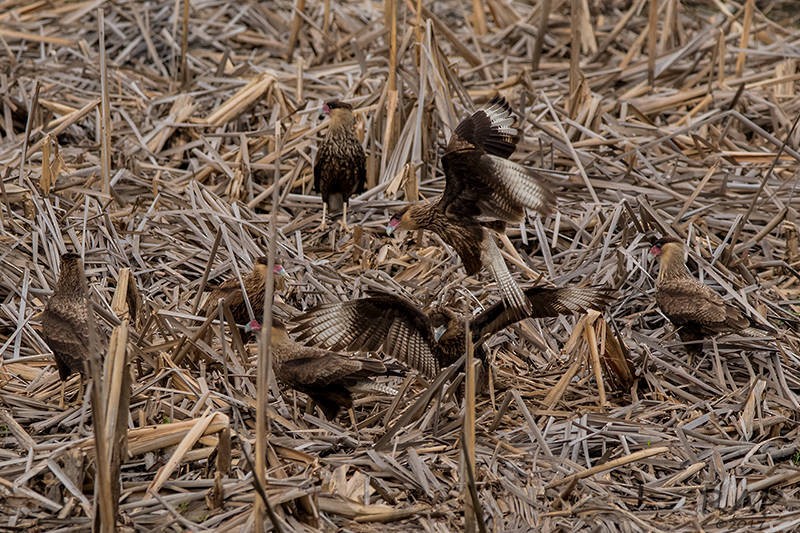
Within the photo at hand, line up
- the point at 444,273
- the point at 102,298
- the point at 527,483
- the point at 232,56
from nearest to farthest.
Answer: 1. the point at 527,483
2. the point at 102,298
3. the point at 444,273
4. the point at 232,56

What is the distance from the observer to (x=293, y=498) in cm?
464

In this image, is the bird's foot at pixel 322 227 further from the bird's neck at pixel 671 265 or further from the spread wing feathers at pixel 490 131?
the bird's neck at pixel 671 265

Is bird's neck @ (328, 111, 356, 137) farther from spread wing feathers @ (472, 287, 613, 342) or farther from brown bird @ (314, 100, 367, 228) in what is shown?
spread wing feathers @ (472, 287, 613, 342)

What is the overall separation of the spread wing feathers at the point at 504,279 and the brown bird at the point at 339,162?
173 centimetres

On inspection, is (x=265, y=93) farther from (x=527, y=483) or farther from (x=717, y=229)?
(x=527, y=483)

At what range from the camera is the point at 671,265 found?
645 centimetres

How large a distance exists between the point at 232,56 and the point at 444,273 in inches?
157

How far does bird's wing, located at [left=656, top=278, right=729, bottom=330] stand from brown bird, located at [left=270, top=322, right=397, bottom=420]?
5.35 feet

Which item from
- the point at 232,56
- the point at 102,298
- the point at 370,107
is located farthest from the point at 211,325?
the point at 232,56

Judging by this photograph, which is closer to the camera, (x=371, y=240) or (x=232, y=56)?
(x=371, y=240)

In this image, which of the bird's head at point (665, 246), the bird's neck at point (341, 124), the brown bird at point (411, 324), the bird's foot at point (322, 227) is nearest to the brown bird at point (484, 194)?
the brown bird at point (411, 324)

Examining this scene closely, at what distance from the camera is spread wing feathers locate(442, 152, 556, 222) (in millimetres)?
5699

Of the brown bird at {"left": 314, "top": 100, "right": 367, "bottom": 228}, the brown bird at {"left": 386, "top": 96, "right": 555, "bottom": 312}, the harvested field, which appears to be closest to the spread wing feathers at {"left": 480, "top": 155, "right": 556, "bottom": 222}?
the brown bird at {"left": 386, "top": 96, "right": 555, "bottom": 312}

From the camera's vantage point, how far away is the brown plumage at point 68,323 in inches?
214
